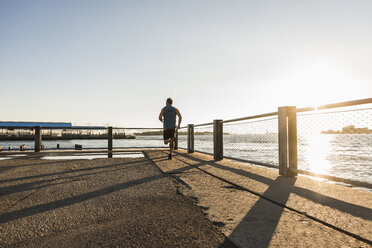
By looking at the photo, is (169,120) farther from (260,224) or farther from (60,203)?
(260,224)

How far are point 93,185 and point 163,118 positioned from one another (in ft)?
12.6

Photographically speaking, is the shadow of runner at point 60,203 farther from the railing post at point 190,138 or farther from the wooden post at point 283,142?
the railing post at point 190,138

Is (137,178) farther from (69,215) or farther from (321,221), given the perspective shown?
(321,221)

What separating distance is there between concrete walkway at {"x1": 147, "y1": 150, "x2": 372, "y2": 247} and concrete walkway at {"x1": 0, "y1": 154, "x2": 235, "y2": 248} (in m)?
0.18

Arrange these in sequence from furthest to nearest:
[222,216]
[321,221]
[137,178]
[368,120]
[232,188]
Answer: [137,178]
[368,120]
[232,188]
[222,216]
[321,221]

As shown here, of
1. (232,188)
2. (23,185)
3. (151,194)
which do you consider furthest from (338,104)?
(23,185)

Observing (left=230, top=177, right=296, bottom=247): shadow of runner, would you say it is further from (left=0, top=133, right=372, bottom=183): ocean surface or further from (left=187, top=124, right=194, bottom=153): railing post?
(left=187, top=124, right=194, bottom=153): railing post

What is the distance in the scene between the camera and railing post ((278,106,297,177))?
3.67 m

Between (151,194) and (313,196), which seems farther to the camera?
(151,194)

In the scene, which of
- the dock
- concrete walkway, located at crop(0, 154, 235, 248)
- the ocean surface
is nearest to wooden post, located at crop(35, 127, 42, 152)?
the ocean surface

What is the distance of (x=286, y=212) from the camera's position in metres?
1.92

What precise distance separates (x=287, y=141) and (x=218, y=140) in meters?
2.58

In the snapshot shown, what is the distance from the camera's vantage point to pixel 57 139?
274 ft

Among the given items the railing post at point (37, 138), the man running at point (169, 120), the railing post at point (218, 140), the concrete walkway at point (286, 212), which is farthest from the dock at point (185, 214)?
the railing post at point (37, 138)
